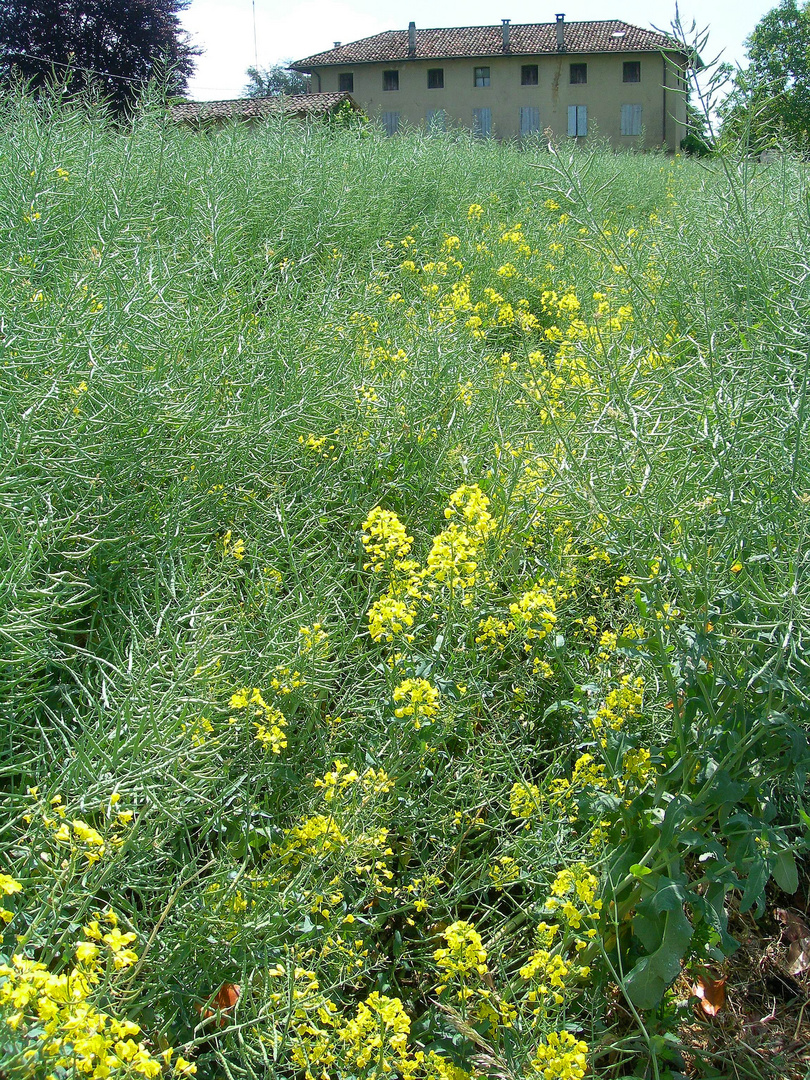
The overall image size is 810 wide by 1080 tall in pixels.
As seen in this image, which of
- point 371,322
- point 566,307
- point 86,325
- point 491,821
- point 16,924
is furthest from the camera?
point 566,307

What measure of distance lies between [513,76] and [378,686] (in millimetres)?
36763

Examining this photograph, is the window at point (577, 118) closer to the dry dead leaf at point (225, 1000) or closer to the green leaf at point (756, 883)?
the green leaf at point (756, 883)

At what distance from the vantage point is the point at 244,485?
2447mm

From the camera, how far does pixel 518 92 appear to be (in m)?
32.9

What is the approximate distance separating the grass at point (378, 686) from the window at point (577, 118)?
32963 mm

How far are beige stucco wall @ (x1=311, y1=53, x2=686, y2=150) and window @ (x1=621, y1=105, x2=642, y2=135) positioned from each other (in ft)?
0.65

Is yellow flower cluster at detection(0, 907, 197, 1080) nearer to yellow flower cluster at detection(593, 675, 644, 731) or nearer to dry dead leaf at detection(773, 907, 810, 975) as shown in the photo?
yellow flower cluster at detection(593, 675, 644, 731)

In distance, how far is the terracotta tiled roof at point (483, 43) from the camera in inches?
1252

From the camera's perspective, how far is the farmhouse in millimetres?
31156

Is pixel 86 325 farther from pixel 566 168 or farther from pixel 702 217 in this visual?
pixel 702 217

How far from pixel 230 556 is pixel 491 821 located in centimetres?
94

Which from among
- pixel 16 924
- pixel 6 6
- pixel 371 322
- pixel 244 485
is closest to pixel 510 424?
pixel 371 322

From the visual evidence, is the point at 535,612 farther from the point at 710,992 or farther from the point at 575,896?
the point at 710,992

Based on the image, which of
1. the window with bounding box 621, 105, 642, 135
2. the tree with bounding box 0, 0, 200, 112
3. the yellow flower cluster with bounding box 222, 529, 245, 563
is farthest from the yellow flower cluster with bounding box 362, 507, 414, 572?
the window with bounding box 621, 105, 642, 135
